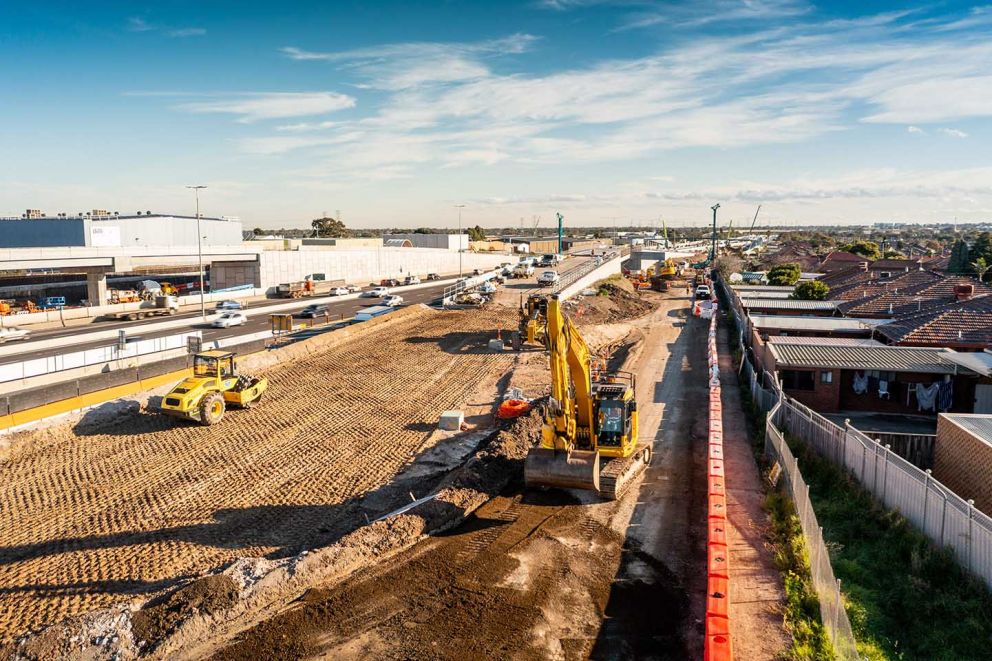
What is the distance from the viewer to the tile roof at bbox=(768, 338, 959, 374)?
83.7ft

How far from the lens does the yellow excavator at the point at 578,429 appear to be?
16.3 meters

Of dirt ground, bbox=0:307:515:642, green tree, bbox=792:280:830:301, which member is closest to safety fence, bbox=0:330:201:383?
dirt ground, bbox=0:307:515:642

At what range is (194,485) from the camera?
19531 millimetres

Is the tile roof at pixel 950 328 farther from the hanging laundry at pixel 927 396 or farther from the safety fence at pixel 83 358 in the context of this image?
the safety fence at pixel 83 358

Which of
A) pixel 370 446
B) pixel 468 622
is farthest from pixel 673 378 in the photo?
pixel 468 622

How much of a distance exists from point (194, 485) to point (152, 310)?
36.6 m

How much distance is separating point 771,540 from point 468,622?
23.2 feet

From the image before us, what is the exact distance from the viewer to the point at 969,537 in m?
12.3

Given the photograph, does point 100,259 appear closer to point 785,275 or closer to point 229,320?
point 229,320

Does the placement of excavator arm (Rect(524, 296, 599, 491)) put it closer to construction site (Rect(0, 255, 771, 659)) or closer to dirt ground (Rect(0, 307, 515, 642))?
construction site (Rect(0, 255, 771, 659))

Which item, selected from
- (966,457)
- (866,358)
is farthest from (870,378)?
(966,457)

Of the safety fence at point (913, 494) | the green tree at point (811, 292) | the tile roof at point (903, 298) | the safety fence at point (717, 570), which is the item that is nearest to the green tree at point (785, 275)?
the green tree at point (811, 292)

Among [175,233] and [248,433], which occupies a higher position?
[175,233]

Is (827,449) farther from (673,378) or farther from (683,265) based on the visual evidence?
(683,265)
